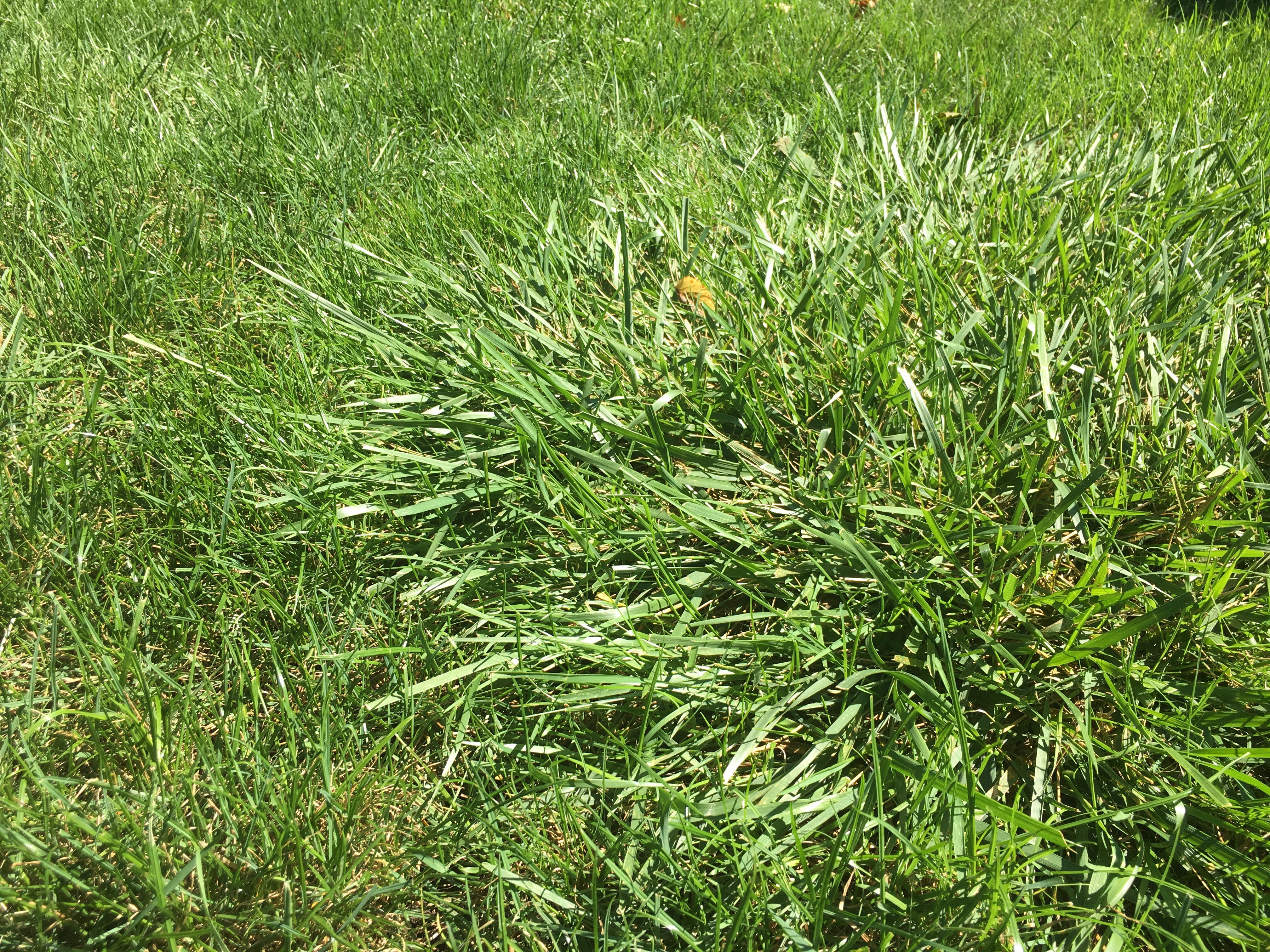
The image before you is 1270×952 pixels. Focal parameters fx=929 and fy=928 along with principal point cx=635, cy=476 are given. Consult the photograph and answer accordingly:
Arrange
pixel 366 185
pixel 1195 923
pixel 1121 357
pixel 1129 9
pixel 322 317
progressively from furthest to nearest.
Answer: pixel 1129 9 → pixel 366 185 → pixel 322 317 → pixel 1121 357 → pixel 1195 923

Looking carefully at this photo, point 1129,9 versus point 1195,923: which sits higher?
point 1129,9

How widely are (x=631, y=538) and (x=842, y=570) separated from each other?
0.40m

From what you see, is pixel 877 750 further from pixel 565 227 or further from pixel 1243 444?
pixel 565 227

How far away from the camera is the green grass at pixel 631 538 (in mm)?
1391

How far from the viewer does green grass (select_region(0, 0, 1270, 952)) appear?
4.56ft

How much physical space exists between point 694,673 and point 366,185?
6.06 feet

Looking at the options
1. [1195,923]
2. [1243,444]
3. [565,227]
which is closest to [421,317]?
[565,227]

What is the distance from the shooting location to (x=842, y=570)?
173cm

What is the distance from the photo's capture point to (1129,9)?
4.16 meters

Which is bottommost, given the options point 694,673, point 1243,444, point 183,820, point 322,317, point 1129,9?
point 183,820

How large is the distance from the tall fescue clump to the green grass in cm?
1

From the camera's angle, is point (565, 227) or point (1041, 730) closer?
point (1041, 730)

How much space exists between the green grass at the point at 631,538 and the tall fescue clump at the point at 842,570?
0.01 metres

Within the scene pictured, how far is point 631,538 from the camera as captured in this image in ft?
5.82
